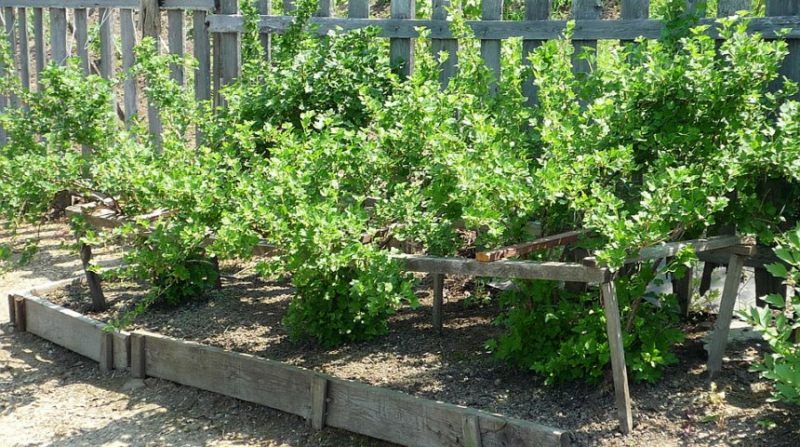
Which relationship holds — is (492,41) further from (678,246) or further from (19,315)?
(19,315)

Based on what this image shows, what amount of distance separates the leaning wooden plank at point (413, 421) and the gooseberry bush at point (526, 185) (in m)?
0.44

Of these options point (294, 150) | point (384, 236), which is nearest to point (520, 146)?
point (384, 236)

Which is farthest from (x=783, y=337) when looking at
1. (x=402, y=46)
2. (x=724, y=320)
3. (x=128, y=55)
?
(x=128, y=55)

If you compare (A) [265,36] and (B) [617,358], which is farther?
(A) [265,36]

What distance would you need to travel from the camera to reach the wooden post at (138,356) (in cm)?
600

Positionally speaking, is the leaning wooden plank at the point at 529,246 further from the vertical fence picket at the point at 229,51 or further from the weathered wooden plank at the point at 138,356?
the vertical fence picket at the point at 229,51

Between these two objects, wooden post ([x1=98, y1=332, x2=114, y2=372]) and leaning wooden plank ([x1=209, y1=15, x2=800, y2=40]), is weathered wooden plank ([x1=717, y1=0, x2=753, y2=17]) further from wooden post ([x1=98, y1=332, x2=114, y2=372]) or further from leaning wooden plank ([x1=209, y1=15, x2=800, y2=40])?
wooden post ([x1=98, y1=332, x2=114, y2=372])

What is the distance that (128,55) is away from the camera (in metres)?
8.91

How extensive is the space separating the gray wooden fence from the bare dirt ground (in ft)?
6.03

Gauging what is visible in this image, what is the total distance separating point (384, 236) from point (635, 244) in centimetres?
139

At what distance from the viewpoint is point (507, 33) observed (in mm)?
5957

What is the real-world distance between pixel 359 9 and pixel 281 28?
28.2 inches

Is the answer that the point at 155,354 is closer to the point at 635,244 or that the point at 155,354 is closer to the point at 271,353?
the point at 271,353

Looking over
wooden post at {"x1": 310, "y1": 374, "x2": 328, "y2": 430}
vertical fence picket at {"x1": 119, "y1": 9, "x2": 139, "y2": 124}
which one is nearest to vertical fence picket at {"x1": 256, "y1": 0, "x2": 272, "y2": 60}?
vertical fence picket at {"x1": 119, "y1": 9, "x2": 139, "y2": 124}
